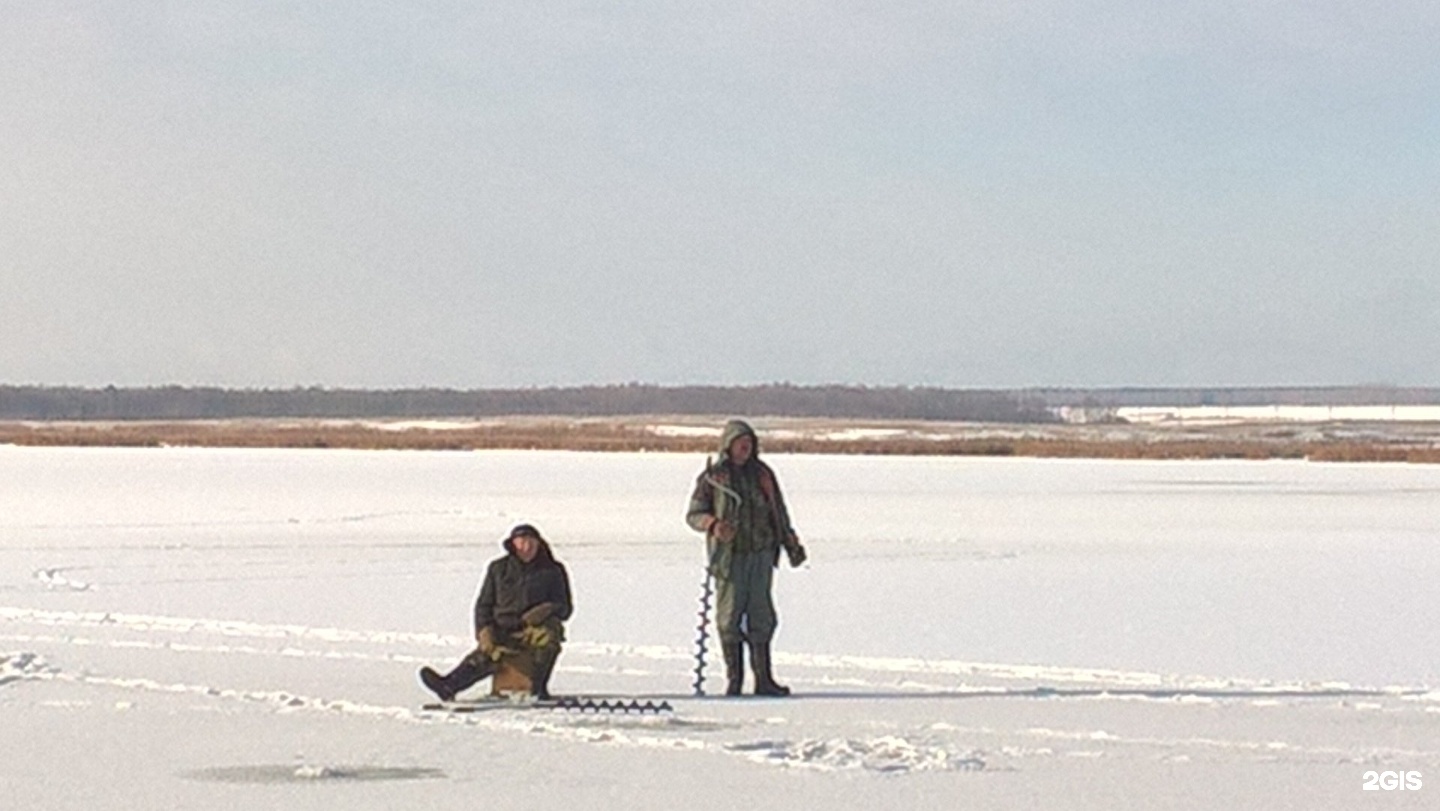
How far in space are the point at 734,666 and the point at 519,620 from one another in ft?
3.39

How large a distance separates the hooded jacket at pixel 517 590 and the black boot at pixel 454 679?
0.62 ft

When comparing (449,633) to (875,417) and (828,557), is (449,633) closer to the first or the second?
(828,557)

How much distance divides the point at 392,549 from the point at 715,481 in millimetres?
9029

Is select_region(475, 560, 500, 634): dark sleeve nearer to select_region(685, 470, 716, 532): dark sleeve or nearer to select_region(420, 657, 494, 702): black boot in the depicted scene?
select_region(420, 657, 494, 702): black boot

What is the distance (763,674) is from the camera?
906 cm

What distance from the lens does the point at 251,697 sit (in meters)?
8.80

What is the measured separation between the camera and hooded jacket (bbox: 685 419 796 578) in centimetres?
927

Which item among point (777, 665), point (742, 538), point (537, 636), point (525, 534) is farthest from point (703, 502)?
point (777, 665)

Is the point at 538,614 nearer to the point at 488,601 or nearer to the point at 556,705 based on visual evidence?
the point at 488,601

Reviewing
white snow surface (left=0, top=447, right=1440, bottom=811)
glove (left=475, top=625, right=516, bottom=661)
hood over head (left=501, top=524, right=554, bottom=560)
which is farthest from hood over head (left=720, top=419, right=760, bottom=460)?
glove (left=475, top=625, right=516, bottom=661)

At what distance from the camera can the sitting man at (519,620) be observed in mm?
8625

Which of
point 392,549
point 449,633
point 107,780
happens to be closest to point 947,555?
point 392,549

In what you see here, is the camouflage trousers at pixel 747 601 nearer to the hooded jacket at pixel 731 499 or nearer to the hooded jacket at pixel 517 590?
the hooded jacket at pixel 731 499

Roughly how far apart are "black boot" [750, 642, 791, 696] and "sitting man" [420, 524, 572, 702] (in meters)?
0.92
